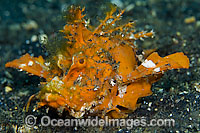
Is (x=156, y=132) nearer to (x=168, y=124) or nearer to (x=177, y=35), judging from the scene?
(x=168, y=124)

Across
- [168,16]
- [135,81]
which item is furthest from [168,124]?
[168,16]

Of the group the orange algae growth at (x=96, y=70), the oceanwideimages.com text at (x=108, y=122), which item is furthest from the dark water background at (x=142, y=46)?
the orange algae growth at (x=96, y=70)

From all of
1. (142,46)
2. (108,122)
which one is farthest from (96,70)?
(142,46)

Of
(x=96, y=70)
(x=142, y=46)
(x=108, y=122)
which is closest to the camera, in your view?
(x=96, y=70)

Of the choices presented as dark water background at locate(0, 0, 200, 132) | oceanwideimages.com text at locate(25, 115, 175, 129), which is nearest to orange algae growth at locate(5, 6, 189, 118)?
oceanwideimages.com text at locate(25, 115, 175, 129)

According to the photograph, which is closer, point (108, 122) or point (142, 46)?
point (108, 122)

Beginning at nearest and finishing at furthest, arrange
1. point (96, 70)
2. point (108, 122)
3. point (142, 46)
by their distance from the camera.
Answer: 1. point (96, 70)
2. point (108, 122)
3. point (142, 46)

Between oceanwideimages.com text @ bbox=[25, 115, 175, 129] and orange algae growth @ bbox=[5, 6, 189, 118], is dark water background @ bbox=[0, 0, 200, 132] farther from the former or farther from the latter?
orange algae growth @ bbox=[5, 6, 189, 118]

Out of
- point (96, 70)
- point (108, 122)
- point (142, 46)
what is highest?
point (142, 46)

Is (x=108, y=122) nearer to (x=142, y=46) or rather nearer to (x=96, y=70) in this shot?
(x=96, y=70)

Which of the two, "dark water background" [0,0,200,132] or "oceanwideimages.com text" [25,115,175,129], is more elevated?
"dark water background" [0,0,200,132]
